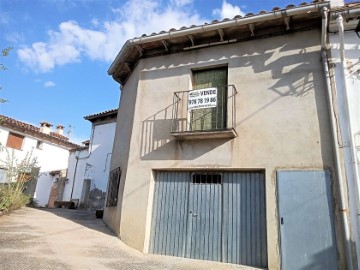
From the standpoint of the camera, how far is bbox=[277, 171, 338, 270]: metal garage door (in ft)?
19.6

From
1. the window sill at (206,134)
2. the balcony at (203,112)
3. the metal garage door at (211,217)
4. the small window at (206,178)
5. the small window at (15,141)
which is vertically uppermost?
the small window at (15,141)

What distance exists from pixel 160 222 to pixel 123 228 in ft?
3.36

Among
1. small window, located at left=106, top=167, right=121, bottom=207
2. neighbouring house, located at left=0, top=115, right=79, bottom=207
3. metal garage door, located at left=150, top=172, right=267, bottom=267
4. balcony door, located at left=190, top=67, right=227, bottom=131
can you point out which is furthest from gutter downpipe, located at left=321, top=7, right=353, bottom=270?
neighbouring house, located at left=0, top=115, right=79, bottom=207

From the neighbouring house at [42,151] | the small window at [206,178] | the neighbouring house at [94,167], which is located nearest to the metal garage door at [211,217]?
the small window at [206,178]

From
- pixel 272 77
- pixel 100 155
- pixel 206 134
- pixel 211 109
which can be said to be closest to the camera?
pixel 206 134

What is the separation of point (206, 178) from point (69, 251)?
11.6 feet

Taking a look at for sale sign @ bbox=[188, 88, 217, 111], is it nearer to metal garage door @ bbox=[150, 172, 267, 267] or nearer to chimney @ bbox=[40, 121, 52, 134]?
metal garage door @ bbox=[150, 172, 267, 267]

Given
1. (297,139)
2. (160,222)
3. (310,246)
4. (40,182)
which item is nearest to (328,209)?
(310,246)

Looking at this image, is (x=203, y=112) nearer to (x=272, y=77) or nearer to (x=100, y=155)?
(x=272, y=77)

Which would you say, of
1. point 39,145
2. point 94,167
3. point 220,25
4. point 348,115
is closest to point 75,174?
point 94,167

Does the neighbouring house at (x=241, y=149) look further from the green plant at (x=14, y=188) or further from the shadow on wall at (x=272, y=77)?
the green plant at (x=14, y=188)

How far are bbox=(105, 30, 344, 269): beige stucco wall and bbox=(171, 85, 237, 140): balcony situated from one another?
19cm

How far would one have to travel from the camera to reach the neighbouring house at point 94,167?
17.0 metres

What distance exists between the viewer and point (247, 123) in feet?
24.2
